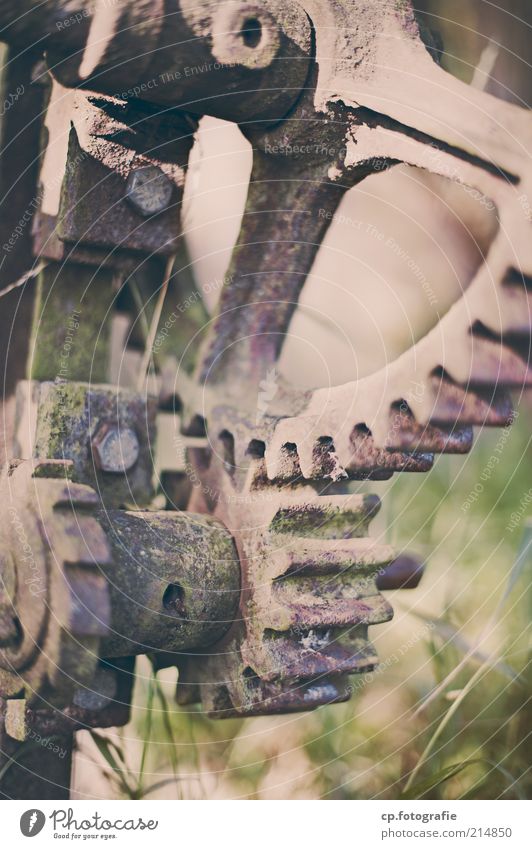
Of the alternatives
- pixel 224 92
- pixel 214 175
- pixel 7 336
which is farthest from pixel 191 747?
pixel 224 92

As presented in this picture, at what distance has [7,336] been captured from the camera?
1.23 meters

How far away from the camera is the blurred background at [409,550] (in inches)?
55.9

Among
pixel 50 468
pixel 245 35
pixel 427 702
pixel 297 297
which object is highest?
pixel 245 35

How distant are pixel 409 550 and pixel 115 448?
0.57m

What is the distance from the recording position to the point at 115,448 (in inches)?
48.0

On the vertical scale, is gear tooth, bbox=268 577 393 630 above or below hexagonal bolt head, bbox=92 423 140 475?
below

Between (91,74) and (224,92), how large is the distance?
14cm

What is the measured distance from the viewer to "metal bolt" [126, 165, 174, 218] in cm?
117

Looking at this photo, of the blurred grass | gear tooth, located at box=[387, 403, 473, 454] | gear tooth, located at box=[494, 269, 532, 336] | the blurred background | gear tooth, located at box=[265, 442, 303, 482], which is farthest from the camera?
the blurred grass

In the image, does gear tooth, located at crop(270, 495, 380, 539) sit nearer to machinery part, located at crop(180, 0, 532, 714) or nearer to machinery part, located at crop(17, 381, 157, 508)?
machinery part, located at crop(180, 0, 532, 714)

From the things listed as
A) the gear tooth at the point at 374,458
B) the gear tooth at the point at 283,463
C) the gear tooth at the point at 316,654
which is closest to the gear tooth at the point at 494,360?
the gear tooth at the point at 374,458

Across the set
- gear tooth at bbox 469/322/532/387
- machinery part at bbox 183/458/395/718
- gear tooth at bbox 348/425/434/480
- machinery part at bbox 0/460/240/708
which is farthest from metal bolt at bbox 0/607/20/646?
gear tooth at bbox 469/322/532/387

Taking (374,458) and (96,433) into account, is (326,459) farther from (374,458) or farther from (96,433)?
(96,433)

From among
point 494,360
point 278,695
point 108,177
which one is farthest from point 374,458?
point 108,177
